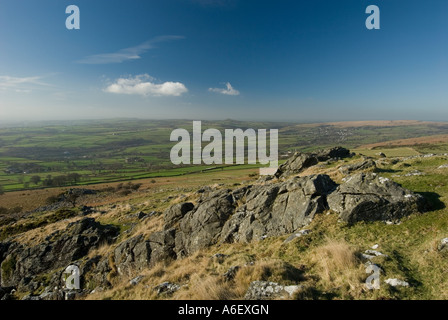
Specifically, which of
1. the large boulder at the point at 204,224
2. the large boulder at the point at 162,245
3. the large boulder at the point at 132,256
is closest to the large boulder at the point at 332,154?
the large boulder at the point at 204,224

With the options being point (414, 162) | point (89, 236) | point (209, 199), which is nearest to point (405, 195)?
point (209, 199)

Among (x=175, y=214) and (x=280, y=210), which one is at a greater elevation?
(x=280, y=210)

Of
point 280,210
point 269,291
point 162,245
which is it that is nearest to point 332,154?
point 280,210

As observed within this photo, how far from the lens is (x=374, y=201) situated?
1204 cm

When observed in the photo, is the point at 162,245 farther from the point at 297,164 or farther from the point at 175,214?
the point at 297,164

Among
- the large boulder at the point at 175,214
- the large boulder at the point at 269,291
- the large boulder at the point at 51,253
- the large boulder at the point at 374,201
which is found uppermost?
the large boulder at the point at 374,201

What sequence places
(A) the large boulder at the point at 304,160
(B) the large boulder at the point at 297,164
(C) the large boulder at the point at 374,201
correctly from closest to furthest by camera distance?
1. (C) the large boulder at the point at 374,201
2. (B) the large boulder at the point at 297,164
3. (A) the large boulder at the point at 304,160

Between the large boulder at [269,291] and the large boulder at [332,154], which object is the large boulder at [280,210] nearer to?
the large boulder at [269,291]

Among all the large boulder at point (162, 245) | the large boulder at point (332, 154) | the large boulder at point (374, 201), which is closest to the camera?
the large boulder at point (374, 201)

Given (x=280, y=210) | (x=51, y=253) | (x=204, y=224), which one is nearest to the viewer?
(x=280, y=210)

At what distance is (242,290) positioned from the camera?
7.45 m

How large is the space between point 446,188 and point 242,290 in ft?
51.1

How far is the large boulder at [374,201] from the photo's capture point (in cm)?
1154

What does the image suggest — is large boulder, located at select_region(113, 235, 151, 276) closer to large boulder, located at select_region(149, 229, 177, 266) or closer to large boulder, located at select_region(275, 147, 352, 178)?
large boulder, located at select_region(149, 229, 177, 266)
